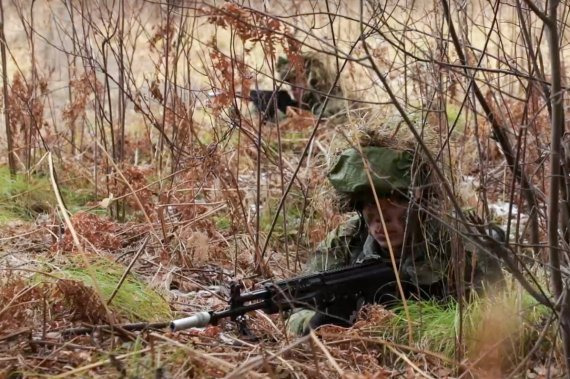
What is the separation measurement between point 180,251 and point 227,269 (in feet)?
0.84

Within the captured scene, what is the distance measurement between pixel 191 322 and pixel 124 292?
61 centimetres

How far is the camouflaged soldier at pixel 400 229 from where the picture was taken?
3279 millimetres

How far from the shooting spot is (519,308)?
107 inches

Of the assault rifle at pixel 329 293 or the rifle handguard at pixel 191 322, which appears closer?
the rifle handguard at pixel 191 322

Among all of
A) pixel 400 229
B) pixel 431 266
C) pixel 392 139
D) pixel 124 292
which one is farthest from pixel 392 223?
pixel 124 292

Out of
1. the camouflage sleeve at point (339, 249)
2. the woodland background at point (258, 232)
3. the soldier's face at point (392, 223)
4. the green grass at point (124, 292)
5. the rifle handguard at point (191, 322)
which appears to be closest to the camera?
the woodland background at point (258, 232)

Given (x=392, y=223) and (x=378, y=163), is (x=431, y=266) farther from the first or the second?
(x=378, y=163)

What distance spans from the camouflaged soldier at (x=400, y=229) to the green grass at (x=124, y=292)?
512mm

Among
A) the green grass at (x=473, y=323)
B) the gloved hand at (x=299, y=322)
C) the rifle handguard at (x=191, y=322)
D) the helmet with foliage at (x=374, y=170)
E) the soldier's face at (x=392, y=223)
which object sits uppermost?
the helmet with foliage at (x=374, y=170)

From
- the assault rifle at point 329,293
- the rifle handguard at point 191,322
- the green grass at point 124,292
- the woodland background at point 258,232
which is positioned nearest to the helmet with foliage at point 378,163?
the woodland background at point 258,232

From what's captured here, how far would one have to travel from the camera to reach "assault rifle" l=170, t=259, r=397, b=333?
2900mm

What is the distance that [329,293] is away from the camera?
3184 millimetres

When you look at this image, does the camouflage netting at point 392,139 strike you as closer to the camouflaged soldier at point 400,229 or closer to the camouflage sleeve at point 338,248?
the camouflaged soldier at point 400,229

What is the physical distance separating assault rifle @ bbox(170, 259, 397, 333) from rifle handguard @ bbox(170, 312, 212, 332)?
16 cm
